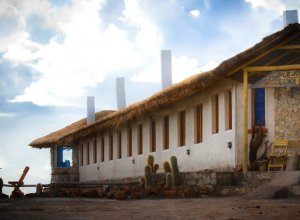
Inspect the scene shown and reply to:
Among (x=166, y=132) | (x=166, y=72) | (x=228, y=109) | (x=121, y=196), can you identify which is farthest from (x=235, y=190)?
(x=166, y=72)

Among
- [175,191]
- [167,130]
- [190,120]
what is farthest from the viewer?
[167,130]

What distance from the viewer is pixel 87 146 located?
37.3 meters

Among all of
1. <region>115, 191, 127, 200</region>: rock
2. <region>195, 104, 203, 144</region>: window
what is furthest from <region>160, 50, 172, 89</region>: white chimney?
<region>115, 191, 127, 200</region>: rock

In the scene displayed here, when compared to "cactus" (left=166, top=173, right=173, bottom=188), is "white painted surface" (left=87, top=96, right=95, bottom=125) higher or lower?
higher

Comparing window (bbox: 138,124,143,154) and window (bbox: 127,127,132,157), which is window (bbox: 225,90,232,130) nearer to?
window (bbox: 138,124,143,154)

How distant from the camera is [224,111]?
18984 millimetres

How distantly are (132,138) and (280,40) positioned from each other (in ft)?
40.3

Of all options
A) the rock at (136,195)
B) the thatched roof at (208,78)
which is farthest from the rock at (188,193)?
the thatched roof at (208,78)

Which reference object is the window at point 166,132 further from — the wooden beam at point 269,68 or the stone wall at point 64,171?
the stone wall at point 64,171

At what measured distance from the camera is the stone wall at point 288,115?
1783 centimetres

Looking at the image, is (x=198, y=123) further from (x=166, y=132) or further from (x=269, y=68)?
(x=269, y=68)

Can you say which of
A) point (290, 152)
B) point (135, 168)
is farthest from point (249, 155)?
point (135, 168)

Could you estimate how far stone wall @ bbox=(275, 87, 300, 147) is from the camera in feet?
58.5

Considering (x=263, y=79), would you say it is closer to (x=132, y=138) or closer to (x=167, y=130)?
(x=167, y=130)
